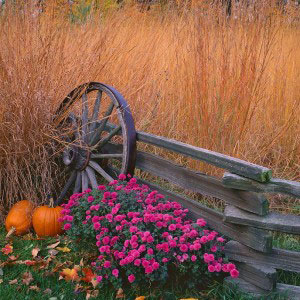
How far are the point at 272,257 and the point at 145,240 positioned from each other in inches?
26.8

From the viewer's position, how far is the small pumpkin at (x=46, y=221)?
12.6 ft

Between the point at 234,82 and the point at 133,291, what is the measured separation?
6.18ft

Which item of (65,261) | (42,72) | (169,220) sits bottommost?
(65,261)

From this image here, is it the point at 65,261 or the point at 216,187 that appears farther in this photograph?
the point at 65,261

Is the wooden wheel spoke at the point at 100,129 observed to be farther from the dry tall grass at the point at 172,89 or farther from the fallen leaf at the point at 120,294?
the fallen leaf at the point at 120,294

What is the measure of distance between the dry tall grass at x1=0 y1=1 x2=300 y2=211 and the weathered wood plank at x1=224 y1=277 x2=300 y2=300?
125 cm

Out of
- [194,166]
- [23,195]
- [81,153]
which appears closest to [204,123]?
[194,166]

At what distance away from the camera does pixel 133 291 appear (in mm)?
2959

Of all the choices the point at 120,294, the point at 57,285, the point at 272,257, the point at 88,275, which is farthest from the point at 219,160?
the point at 57,285

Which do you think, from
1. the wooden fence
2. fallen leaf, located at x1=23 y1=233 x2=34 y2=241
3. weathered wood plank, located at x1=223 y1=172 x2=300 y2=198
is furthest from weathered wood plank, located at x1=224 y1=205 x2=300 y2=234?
fallen leaf, located at x1=23 y1=233 x2=34 y2=241

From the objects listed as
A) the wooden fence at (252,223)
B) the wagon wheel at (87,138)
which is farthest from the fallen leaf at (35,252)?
the wooden fence at (252,223)

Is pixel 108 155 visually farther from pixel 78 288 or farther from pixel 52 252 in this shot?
pixel 78 288

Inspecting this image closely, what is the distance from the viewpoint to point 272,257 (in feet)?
9.32

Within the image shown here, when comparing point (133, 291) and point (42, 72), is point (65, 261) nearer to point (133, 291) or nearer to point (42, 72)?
point (133, 291)
